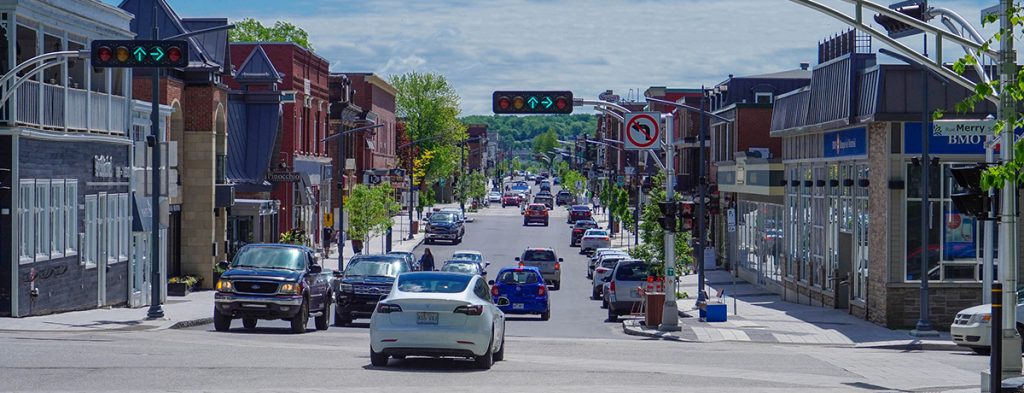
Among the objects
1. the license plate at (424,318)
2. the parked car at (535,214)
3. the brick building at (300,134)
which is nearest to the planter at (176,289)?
the brick building at (300,134)

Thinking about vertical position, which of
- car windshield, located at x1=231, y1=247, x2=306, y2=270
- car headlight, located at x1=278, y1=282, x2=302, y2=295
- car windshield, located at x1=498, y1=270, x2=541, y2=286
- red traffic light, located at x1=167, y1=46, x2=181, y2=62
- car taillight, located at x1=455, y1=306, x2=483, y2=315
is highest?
red traffic light, located at x1=167, y1=46, x2=181, y2=62

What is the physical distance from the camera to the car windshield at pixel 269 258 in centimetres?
2884

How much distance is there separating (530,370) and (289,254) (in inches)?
403

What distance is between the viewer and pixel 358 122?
8819cm

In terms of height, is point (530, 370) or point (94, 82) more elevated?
point (94, 82)

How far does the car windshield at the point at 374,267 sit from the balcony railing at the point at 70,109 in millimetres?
7535

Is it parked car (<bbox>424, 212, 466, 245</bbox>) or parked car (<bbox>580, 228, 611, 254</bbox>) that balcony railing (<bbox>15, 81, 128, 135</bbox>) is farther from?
→ parked car (<bbox>424, 212, 466, 245</bbox>)

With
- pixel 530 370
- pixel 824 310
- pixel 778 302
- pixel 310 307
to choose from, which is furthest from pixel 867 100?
pixel 530 370

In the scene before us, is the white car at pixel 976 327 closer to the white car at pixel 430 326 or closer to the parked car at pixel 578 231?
the white car at pixel 430 326

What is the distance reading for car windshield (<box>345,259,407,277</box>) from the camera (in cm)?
3192

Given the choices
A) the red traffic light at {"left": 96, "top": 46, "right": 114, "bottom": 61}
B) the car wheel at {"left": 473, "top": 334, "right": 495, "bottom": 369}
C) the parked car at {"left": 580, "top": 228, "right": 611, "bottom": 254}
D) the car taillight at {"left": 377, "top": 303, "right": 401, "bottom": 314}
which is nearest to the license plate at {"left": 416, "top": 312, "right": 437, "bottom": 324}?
the car taillight at {"left": 377, "top": 303, "right": 401, "bottom": 314}

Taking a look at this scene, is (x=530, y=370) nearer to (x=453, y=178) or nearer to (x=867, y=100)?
(x=867, y=100)

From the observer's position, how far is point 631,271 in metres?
38.4

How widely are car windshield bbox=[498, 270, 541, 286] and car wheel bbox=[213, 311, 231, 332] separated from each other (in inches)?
395
